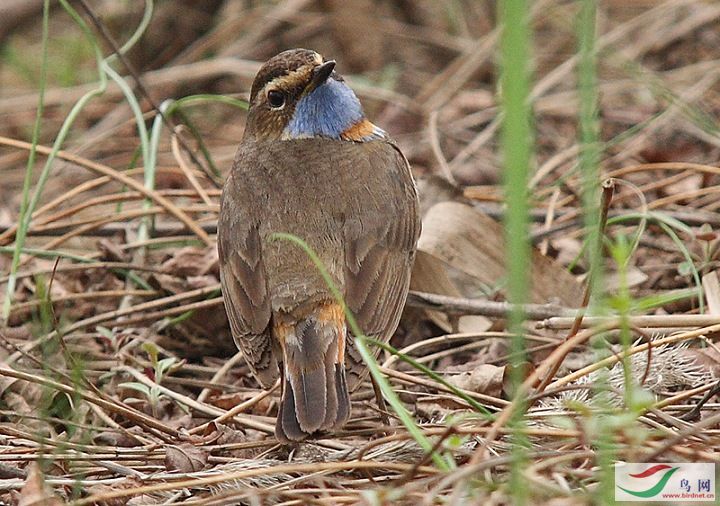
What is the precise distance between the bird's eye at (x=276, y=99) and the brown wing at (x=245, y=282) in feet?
1.39

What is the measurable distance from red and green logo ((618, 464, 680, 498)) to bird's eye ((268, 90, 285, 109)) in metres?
2.77

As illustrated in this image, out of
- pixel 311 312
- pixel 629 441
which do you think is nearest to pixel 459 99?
pixel 311 312

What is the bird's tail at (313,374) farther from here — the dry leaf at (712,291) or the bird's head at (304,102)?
the dry leaf at (712,291)

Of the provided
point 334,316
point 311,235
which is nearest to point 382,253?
point 311,235

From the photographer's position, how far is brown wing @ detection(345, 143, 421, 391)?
15.0ft

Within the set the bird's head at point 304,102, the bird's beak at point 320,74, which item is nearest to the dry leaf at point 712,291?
the bird's head at point 304,102

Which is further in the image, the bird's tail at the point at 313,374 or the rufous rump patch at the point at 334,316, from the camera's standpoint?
the rufous rump patch at the point at 334,316

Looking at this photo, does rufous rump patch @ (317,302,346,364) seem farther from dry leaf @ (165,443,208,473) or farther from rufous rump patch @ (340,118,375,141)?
rufous rump patch @ (340,118,375,141)

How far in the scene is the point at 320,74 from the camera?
202 inches

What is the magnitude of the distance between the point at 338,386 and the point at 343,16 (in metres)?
6.38

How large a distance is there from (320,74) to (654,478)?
263 centimetres

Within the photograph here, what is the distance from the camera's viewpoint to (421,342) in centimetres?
512

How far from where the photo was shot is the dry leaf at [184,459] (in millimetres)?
3969

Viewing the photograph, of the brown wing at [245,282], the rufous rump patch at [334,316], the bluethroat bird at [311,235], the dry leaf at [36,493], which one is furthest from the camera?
the brown wing at [245,282]
